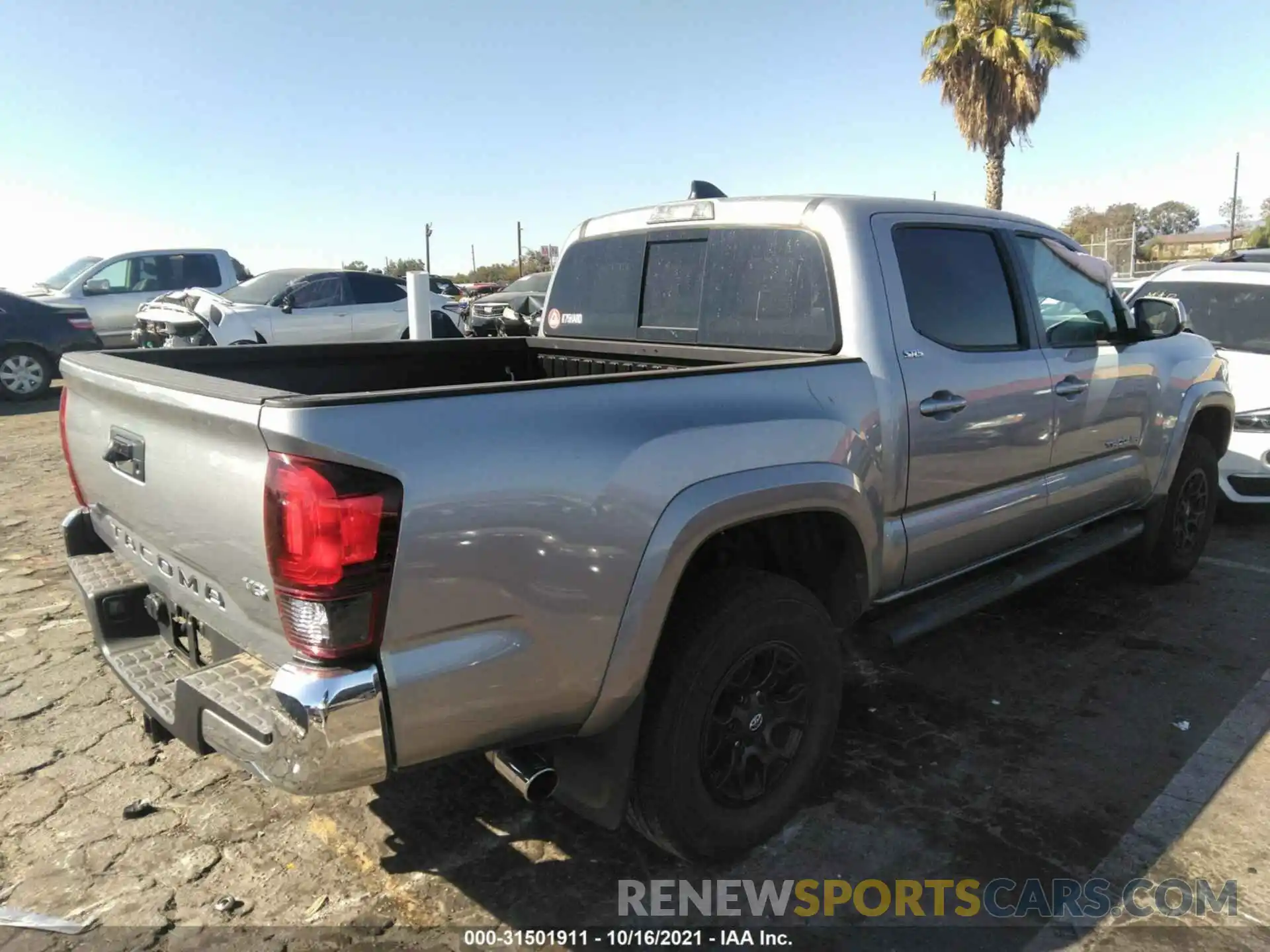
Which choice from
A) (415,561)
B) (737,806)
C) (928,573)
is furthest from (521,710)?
(928,573)

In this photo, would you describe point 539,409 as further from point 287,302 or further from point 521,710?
point 287,302

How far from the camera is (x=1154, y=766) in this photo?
10.8 ft

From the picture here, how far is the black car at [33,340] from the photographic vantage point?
1202cm

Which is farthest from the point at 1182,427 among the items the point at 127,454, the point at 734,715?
the point at 127,454

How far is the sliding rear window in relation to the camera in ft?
10.5

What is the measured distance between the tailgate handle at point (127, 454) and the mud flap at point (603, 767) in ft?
4.35

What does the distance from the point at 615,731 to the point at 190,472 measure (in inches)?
48.1

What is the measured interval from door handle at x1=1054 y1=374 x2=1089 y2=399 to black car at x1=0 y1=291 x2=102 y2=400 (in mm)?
12405

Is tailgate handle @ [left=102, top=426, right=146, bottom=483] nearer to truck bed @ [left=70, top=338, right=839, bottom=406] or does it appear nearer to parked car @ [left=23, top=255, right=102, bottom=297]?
truck bed @ [left=70, top=338, right=839, bottom=406]

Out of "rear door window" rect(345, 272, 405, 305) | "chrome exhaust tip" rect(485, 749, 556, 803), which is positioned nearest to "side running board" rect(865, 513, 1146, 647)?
"chrome exhaust tip" rect(485, 749, 556, 803)

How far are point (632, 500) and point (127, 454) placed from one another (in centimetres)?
141

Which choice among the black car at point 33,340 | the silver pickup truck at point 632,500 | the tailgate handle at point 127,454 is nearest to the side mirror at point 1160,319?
the silver pickup truck at point 632,500

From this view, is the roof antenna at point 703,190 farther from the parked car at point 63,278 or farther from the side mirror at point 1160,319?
the parked car at point 63,278

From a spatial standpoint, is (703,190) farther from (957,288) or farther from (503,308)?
(503,308)
